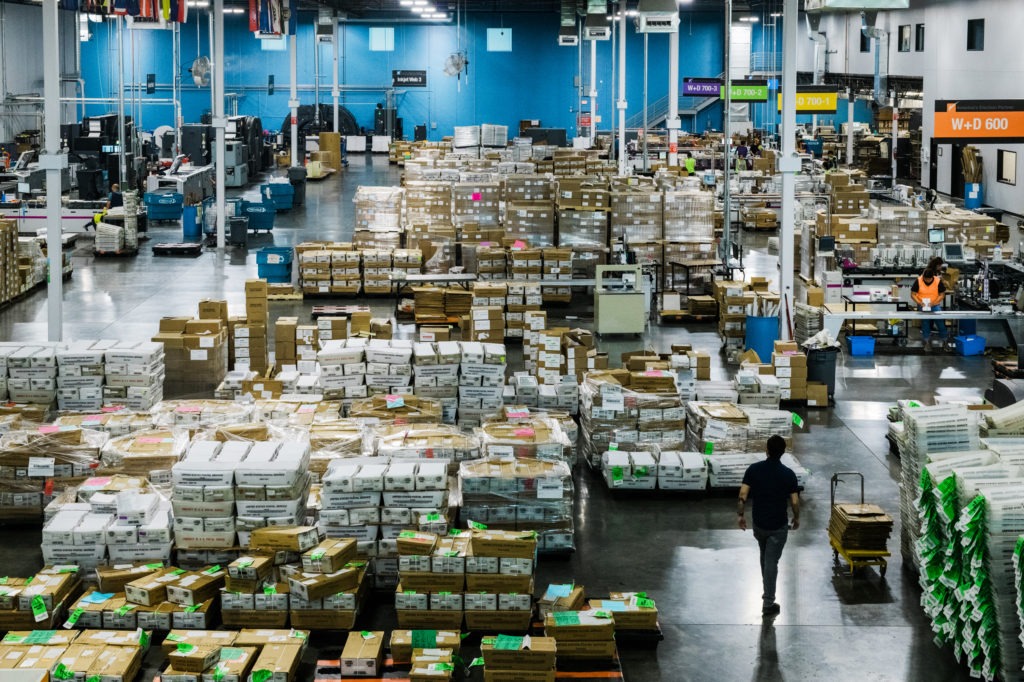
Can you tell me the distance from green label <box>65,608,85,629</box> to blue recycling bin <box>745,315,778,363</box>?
1015 centimetres

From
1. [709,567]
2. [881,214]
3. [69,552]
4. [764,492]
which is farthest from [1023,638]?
[881,214]

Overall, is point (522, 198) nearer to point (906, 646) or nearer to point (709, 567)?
point (709, 567)

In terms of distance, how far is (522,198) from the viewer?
24906 millimetres

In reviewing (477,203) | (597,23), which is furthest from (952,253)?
(597,23)

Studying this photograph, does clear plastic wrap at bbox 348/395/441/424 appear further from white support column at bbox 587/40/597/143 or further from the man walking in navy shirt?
white support column at bbox 587/40/597/143

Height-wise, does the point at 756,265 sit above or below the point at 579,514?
above

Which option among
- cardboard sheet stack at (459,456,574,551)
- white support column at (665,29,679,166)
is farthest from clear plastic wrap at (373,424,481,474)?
white support column at (665,29,679,166)

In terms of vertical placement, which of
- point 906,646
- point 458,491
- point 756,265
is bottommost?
point 906,646

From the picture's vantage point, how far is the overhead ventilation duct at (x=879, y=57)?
115 feet

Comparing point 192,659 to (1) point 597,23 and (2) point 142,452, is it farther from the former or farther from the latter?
(1) point 597,23

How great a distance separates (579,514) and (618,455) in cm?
90

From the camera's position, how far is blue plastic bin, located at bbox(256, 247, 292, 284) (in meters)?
23.3

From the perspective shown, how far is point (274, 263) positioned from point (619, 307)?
7.09 m

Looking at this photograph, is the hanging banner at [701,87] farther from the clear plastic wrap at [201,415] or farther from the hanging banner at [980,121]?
the clear plastic wrap at [201,415]
